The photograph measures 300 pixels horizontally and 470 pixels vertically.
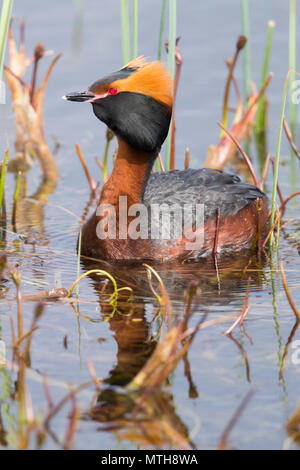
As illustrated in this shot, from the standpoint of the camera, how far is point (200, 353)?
194 inches

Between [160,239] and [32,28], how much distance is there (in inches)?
234

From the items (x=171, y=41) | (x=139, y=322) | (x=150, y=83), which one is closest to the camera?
(x=139, y=322)

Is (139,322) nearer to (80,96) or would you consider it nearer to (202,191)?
(202,191)

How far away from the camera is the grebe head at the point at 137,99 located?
6.62 meters

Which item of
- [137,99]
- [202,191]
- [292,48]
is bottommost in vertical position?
[202,191]

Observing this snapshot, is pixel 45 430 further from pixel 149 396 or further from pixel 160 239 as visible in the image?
pixel 160 239

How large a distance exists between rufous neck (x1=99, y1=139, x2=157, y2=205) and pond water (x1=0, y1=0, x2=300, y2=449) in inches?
24.4

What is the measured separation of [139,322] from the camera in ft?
17.9

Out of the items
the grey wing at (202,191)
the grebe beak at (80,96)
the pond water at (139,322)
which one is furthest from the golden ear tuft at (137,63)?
the pond water at (139,322)

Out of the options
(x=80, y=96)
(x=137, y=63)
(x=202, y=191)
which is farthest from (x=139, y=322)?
(x=137, y=63)

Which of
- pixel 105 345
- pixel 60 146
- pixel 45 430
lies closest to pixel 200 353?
pixel 105 345

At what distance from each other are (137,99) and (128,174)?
642 mm

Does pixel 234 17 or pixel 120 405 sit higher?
pixel 234 17

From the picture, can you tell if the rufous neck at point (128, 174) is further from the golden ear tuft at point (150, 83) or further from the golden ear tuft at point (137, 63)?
the golden ear tuft at point (137, 63)
